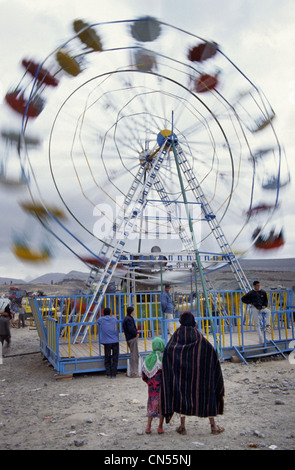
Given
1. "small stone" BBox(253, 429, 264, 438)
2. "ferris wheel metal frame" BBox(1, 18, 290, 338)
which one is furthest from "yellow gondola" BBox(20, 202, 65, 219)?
"small stone" BBox(253, 429, 264, 438)

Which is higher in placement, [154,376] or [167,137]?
[167,137]

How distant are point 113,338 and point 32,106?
6977 millimetres

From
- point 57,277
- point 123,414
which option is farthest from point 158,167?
point 57,277

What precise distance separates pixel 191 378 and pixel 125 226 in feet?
26.2

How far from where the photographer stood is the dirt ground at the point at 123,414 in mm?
5383

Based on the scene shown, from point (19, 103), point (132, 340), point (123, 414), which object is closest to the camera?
point (123, 414)

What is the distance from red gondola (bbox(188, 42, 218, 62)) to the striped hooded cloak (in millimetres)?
9867

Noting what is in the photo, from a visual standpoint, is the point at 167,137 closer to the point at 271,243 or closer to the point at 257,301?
the point at 271,243

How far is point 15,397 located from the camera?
26.9 feet

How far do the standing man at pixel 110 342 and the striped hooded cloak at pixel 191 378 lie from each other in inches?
163

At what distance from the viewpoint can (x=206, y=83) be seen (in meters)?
13.7

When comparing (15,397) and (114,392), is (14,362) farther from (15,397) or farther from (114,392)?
(114,392)

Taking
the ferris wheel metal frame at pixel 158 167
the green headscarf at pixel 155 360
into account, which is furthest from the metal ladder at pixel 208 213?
the green headscarf at pixel 155 360
